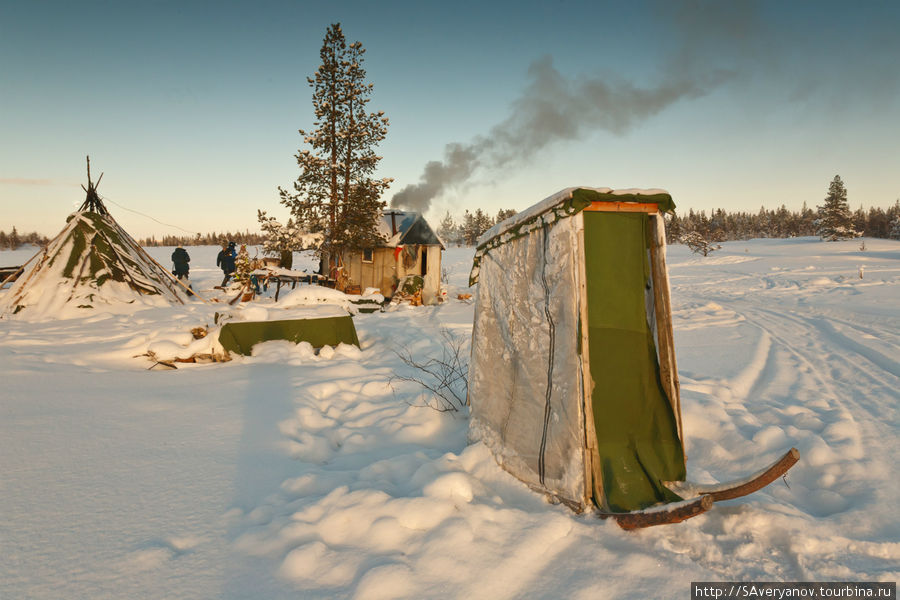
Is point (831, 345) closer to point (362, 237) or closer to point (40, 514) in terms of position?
point (40, 514)

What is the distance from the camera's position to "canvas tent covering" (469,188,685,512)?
236 centimetres

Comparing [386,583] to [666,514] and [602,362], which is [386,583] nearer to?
[666,514]

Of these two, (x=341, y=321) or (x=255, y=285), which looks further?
(x=255, y=285)

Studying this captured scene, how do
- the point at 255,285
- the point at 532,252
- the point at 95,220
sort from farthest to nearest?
the point at 255,285 < the point at 95,220 < the point at 532,252

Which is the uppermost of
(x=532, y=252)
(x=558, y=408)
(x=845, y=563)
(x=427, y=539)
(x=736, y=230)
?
(x=736, y=230)

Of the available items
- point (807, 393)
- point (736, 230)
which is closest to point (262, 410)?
point (807, 393)

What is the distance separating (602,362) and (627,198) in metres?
1.05

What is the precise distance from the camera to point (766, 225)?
8212 cm

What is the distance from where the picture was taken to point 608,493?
2.38m

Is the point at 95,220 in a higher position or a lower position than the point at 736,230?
lower

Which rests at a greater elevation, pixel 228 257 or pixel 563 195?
pixel 228 257

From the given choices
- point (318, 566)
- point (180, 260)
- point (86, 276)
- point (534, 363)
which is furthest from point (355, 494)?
point (180, 260)

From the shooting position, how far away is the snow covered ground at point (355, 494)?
189 cm

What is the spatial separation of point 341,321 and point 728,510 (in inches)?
234
